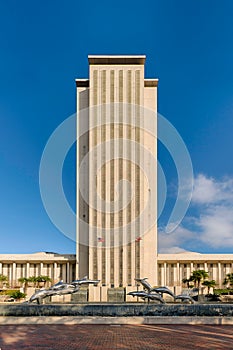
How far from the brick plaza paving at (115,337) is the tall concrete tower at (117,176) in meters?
46.2

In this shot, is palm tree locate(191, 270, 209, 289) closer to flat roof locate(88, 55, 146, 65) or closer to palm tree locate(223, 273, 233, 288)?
palm tree locate(223, 273, 233, 288)

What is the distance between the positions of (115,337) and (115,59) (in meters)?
60.1

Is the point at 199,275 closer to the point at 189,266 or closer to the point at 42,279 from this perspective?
the point at 189,266

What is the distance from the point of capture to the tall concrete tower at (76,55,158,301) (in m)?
67.1

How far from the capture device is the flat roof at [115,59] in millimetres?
71062

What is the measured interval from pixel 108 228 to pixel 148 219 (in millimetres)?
6870

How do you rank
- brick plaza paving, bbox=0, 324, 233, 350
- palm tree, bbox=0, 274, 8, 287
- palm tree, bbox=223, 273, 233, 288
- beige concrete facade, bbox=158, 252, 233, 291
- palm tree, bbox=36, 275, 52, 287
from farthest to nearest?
beige concrete facade, bbox=158, 252, 233, 291 → palm tree, bbox=0, 274, 8, 287 → palm tree, bbox=36, 275, 52, 287 → palm tree, bbox=223, 273, 233, 288 → brick plaza paving, bbox=0, 324, 233, 350

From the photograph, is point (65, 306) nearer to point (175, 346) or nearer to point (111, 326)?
point (111, 326)

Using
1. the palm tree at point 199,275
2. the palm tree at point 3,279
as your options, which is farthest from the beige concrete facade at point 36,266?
the palm tree at point 199,275

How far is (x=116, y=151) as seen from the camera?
7025cm

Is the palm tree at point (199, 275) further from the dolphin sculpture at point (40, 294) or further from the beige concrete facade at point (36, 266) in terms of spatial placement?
the dolphin sculpture at point (40, 294)

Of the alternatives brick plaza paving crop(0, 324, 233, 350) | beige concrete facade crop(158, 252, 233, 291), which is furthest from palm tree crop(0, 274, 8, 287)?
brick plaza paving crop(0, 324, 233, 350)

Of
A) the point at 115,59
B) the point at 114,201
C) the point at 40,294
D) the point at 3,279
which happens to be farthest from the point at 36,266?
the point at 40,294

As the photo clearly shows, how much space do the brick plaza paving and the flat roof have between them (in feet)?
186
